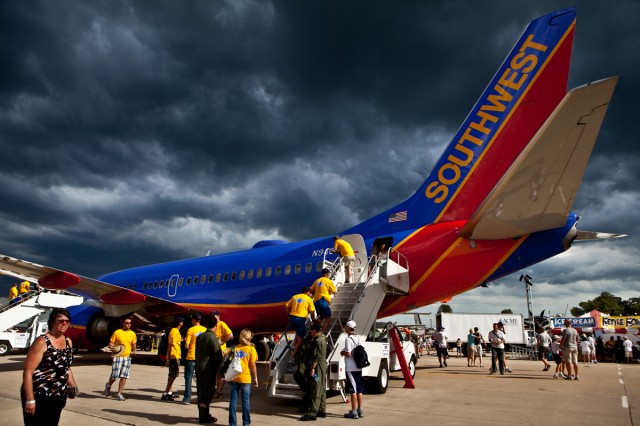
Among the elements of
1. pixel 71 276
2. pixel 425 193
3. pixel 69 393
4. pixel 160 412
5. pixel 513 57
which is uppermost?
pixel 513 57

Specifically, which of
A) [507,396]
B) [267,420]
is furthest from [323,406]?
[507,396]

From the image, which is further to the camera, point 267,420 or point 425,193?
point 425,193

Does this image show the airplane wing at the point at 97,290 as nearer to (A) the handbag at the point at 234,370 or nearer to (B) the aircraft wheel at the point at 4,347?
(B) the aircraft wheel at the point at 4,347

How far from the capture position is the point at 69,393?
446 cm

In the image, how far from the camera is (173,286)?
18.7 m

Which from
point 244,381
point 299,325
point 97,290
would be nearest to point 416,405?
point 299,325

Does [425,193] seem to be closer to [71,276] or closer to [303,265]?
[303,265]

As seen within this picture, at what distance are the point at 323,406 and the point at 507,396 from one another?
15.8 ft

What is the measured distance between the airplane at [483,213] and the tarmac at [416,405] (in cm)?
272

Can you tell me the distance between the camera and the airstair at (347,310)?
27.5ft

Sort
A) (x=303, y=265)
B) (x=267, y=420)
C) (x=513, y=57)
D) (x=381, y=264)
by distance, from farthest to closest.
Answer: (x=303, y=265) < (x=513, y=57) < (x=381, y=264) < (x=267, y=420)

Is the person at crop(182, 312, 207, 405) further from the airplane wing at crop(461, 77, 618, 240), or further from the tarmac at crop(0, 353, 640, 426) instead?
the airplane wing at crop(461, 77, 618, 240)

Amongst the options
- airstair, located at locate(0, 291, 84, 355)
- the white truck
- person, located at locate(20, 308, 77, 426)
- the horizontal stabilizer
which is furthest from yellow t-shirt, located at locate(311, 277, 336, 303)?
the white truck

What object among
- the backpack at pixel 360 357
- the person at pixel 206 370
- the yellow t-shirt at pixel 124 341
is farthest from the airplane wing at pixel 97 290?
the backpack at pixel 360 357
